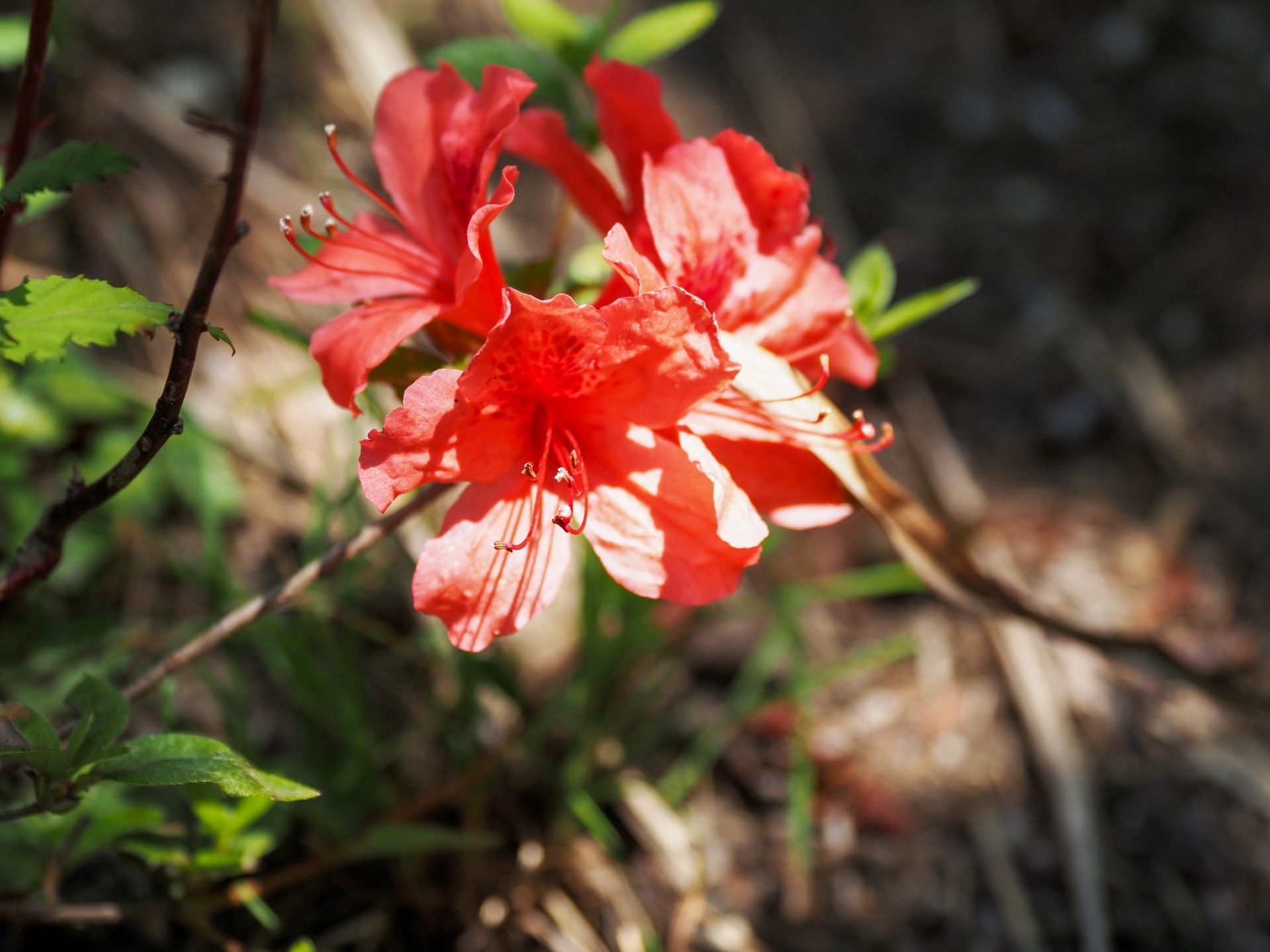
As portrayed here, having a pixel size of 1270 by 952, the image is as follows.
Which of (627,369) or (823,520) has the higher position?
(627,369)

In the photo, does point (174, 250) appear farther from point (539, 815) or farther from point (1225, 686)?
point (1225, 686)

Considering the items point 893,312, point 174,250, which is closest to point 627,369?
point 893,312

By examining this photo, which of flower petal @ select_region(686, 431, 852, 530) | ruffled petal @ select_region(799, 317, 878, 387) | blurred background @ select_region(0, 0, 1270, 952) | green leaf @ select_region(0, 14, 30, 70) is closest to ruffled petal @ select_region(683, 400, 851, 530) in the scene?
flower petal @ select_region(686, 431, 852, 530)

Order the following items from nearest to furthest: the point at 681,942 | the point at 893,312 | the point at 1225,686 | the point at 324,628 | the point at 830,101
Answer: the point at 893,312
the point at 1225,686
the point at 324,628
the point at 681,942
the point at 830,101

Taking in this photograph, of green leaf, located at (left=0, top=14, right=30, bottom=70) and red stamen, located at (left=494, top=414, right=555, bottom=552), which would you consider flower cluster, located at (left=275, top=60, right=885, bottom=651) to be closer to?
red stamen, located at (left=494, top=414, right=555, bottom=552)

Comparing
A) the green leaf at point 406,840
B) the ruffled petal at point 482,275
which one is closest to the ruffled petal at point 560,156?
the ruffled petal at point 482,275

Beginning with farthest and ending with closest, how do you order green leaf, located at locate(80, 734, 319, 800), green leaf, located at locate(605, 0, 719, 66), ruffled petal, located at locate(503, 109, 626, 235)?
green leaf, located at locate(605, 0, 719, 66), ruffled petal, located at locate(503, 109, 626, 235), green leaf, located at locate(80, 734, 319, 800)

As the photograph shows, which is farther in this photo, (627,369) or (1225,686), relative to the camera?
(1225,686)

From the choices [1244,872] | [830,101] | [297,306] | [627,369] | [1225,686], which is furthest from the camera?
[830,101]
